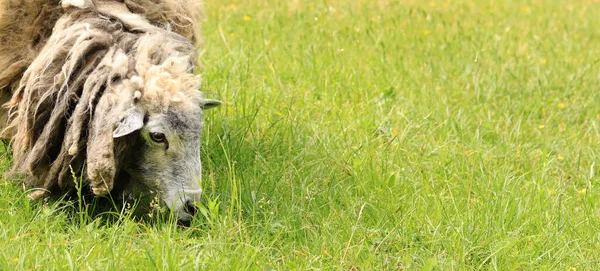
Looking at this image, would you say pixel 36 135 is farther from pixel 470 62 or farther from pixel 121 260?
pixel 470 62

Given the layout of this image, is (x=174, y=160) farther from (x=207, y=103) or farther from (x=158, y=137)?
(x=207, y=103)

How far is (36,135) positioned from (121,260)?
2.93 feet

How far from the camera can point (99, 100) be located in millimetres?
3832

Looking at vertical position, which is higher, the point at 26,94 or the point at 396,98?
the point at 26,94

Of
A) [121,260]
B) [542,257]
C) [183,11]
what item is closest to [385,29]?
[183,11]

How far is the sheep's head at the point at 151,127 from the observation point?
147 inches

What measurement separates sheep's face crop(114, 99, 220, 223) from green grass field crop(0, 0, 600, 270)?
0.41ft

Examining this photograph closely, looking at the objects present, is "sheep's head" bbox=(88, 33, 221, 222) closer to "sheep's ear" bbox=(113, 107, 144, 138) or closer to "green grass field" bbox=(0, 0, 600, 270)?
"sheep's ear" bbox=(113, 107, 144, 138)

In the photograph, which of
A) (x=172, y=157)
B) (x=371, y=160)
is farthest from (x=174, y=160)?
(x=371, y=160)

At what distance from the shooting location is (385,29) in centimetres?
768

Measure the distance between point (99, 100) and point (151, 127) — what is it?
0.96ft

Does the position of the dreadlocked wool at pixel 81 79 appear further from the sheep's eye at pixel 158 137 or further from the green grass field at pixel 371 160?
the green grass field at pixel 371 160

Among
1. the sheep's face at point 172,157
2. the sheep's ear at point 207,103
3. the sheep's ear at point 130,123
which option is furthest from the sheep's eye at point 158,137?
the sheep's ear at point 207,103

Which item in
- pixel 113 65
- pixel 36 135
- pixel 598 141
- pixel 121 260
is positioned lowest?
pixel 598 141
